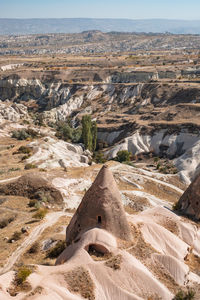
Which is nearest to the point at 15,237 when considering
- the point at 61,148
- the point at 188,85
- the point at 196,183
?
the point at 196,183

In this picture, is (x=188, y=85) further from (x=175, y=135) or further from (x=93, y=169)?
(x=93, y=169)

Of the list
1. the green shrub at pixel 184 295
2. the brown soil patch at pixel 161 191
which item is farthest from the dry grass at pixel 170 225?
the brown soil patch at pixel 161 191

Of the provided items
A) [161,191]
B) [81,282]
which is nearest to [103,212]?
[81,282]

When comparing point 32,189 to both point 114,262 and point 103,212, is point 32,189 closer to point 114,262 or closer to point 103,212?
point 103,212

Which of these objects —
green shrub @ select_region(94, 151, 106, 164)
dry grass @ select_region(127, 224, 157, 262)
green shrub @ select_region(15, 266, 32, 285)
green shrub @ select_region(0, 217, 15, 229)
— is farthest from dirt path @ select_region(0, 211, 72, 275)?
green shrub @ select_region(94, 151, 106, 164)

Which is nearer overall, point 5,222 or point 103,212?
point 103,212
